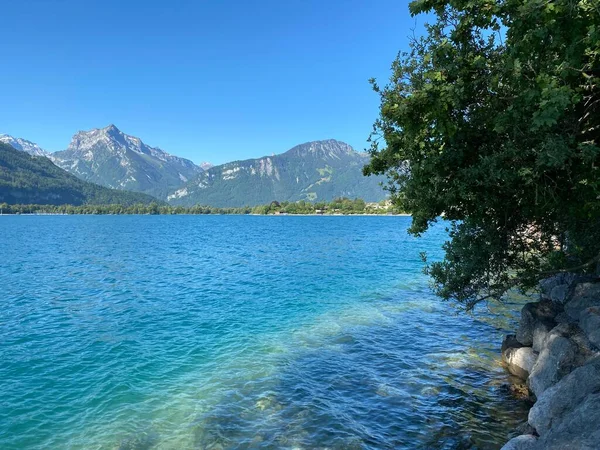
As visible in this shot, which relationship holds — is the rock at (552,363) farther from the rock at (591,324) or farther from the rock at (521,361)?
the rock at (521,361)

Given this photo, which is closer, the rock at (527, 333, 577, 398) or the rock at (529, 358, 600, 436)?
the rock at (529, 358, 600, 436)

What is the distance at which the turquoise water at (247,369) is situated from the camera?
14.8 m

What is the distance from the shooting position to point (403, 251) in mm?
83312

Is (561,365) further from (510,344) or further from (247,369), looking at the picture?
(247,369)

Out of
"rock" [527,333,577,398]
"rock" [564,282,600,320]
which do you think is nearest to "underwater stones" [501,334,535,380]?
"rock" [527,333,577,398]

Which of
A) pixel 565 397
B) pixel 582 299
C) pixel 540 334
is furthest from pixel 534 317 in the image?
pixel 565 397

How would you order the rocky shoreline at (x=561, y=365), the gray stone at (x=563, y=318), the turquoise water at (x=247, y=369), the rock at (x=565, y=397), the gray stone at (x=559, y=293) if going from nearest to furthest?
1. the rocky shoreline at (x=561, y=365)
2. the rock at (x=565, y=397)
3. the turquoise water at (x=247, y=369)
4. the gray stone at (x=563, y=318)
5. the gray stone at (x=559, y=293)

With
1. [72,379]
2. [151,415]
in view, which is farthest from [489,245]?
[72,379]

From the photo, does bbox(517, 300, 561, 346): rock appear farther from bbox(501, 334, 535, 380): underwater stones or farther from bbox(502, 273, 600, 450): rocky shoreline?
bbox(501, 334, 535, 380): underwater stones

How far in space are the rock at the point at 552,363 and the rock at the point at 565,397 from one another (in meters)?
2.10

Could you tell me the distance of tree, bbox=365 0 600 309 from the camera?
30.0ft

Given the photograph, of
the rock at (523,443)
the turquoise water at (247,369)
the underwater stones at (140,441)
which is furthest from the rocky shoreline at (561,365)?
the underwater stones at (140,441)

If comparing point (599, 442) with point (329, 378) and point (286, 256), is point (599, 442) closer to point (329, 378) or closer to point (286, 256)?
point (329, 378)

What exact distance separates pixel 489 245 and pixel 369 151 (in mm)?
7027
